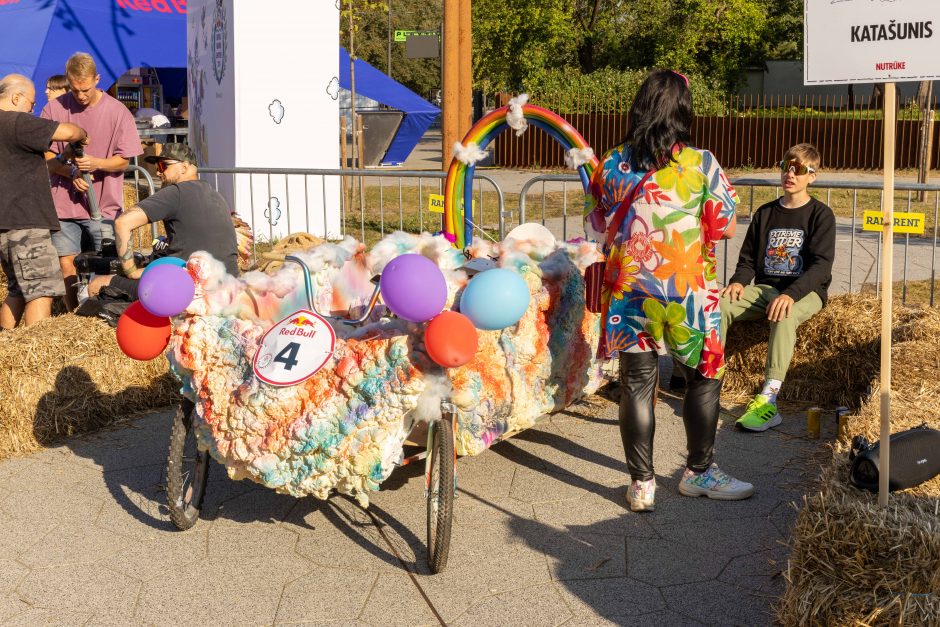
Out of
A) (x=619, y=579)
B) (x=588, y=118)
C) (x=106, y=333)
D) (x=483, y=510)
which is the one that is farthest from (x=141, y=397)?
(x=588, y=118)

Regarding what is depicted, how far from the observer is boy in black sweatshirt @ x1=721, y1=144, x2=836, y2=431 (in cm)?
585

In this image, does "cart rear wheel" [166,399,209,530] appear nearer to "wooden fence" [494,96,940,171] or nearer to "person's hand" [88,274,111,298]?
"person's hand" [88,274,111,298]

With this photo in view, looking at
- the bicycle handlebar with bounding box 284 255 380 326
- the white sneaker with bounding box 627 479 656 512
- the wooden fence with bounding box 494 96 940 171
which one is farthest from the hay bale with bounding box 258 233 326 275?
the wooden fence with bounding box 494 96 940 171

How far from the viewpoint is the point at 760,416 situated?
5711mm

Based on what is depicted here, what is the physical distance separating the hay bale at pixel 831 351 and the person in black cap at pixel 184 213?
3080 mm

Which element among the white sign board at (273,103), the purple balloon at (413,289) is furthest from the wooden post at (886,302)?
the white sign board at (273,103)

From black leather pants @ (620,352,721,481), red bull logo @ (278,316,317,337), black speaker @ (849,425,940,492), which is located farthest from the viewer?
black leather pants @ (620,352,721,481)

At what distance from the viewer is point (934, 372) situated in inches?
209

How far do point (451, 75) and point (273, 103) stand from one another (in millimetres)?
4275

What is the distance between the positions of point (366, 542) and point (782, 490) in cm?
195

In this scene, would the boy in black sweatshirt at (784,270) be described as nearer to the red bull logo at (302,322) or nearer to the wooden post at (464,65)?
the red bull logo at (302,322)

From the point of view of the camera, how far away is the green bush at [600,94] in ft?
78.7

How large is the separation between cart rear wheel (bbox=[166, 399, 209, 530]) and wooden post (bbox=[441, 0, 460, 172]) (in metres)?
4.11

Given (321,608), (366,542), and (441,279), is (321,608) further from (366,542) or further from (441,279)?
(441,279)
